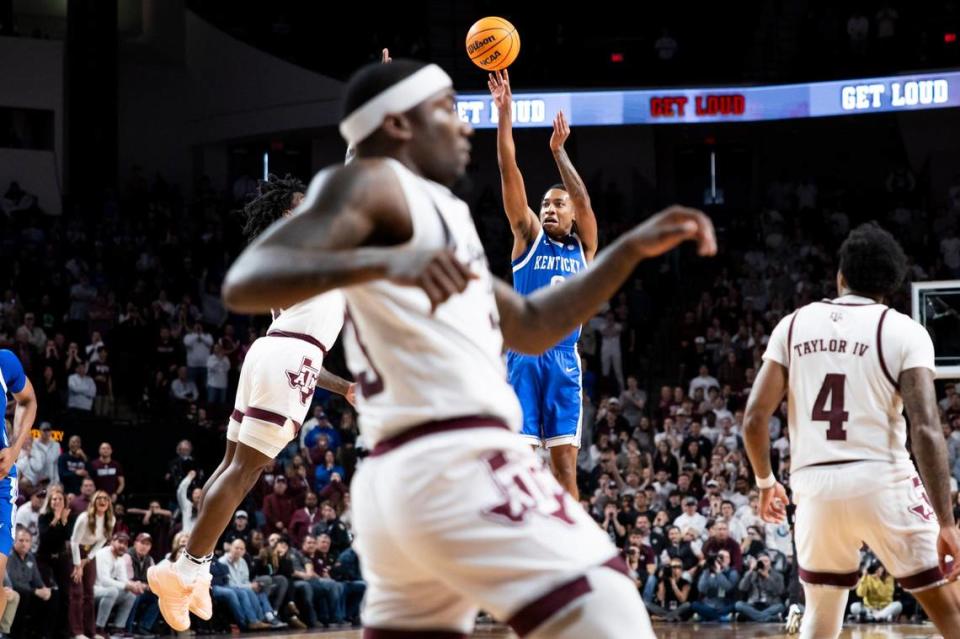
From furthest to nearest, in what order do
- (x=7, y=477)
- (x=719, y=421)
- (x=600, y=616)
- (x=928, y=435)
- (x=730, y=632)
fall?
(x=719, y=421) → (x=730, y=632) → (x=7, y=477) → (x=928, y=435) → (x=600, y=616)

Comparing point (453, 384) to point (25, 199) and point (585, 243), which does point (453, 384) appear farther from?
point (25, 199)

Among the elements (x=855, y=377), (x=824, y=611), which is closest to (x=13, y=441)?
(x=824, y=611)

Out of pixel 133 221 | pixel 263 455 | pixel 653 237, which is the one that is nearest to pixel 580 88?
pixel 133 221

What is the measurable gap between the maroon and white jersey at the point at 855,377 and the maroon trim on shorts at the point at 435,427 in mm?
2728

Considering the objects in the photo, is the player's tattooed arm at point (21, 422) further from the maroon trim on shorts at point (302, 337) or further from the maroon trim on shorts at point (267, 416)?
the maroon trim on shorts at point (302, 337)

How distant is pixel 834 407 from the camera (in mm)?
5527

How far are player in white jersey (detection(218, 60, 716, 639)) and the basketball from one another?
21.2ft

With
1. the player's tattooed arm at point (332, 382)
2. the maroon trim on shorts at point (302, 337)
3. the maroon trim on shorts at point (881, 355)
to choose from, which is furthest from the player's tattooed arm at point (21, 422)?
the maroon trim on shorts at point (881, 355)

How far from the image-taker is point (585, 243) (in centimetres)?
866

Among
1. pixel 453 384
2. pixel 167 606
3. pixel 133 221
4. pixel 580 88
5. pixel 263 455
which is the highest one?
pixel 580 88

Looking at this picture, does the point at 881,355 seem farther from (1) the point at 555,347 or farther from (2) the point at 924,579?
(1) the point at 555,347

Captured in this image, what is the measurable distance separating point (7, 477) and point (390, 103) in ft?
18.4

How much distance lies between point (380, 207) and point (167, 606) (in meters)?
5.07

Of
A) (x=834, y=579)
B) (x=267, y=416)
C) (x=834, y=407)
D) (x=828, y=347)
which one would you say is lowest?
(x=834, y=579)
